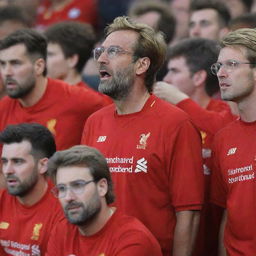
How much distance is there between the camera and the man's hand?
25.3ft

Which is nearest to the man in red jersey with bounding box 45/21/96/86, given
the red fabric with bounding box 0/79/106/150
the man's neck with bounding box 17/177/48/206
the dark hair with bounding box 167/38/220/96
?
the red fabric with bounding box 0/79/106/150

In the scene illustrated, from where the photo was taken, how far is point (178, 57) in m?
8.39

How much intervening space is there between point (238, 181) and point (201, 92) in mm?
1662

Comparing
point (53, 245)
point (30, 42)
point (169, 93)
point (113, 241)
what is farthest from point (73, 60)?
point (113, 241)

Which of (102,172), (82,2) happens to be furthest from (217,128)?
(82,2)

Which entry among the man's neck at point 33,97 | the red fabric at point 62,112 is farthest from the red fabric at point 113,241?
the man's neck at point 33,97

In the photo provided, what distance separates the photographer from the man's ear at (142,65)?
23.5ft

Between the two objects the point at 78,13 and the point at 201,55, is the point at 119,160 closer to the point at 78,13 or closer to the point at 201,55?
the point at 201,55

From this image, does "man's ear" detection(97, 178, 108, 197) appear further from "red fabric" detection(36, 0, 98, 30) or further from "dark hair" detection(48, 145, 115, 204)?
"red fabric" detection(36, 0, 98, 30)

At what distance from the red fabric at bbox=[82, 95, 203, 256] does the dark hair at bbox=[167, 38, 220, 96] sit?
1.36 meters

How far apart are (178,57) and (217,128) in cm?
100

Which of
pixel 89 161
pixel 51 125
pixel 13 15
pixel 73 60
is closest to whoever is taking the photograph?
pixel 89 161

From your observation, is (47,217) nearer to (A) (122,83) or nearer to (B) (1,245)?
(B) (1,245)

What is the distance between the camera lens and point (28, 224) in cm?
748
